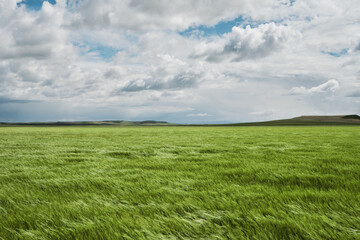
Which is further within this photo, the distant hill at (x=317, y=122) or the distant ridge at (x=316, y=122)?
the distant hill at (x=317, y=122)

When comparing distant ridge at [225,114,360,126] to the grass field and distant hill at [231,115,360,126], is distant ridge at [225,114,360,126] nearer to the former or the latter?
distant hill at [231,115,360,126]

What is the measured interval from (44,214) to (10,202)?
102 cm

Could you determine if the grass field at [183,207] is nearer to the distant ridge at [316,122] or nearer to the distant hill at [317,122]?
the distant ridge at [316,122]

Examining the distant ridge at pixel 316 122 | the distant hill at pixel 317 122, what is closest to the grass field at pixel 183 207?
the distant ridge at pixel 316 122

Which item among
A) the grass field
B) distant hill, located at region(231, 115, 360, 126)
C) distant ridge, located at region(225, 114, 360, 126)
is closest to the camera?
the grass field

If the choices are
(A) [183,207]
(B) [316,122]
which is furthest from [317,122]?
(A) [183,207]

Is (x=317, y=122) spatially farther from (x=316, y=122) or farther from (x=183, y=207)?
(x=183, y=207)

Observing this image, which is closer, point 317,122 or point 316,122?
point 317,122

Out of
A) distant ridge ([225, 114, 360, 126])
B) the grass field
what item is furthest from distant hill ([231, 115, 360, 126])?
the grass field

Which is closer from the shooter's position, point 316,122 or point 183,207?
point 183,207

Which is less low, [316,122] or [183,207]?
[316,122]

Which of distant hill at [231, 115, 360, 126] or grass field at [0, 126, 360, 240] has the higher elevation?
distant hill at [231, 115, 360, 126]

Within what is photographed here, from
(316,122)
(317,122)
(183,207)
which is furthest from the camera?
(316,122)

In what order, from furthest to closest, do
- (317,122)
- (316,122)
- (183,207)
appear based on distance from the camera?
(316,122), (317,122), (183,207)
